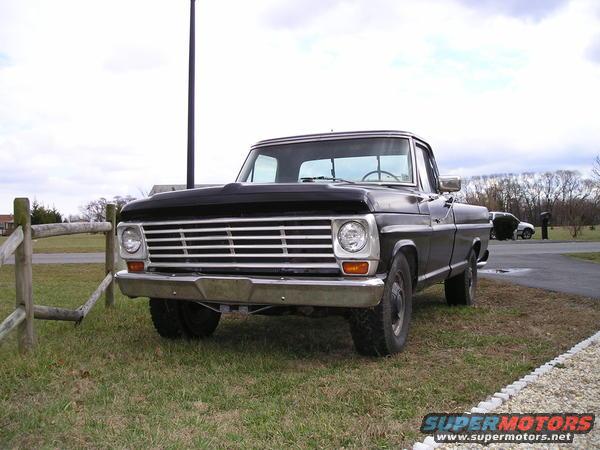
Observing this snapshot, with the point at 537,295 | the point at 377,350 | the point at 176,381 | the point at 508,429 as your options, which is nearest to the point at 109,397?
the point at 176,381

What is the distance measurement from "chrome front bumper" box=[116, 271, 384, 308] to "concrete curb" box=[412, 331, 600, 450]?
38.4 inches

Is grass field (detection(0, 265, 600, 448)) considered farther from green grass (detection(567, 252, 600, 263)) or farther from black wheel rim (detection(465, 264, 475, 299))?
green grass (detection(567, 252, 600, 263))

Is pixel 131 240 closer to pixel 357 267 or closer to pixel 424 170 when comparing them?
pixel 357 267

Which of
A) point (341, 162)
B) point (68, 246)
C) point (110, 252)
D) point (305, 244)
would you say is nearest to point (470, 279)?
point (341, 162)

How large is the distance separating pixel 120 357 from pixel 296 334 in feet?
5.62

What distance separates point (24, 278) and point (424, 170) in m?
3.93

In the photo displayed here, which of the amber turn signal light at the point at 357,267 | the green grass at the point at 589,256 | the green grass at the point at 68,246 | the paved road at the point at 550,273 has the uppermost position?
the amber turn signal light at the point at 357,267

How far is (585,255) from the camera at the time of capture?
634 inches

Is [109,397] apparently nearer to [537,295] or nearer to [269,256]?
[269,256]

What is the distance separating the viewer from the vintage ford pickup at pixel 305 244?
4.05m

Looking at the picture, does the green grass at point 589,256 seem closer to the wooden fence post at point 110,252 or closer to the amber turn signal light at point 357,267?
the wooden fence post at point 110,252

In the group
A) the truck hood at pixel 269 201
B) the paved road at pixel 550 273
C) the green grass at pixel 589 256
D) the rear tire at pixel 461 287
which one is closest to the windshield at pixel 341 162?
the truck hood at pixel 269 201

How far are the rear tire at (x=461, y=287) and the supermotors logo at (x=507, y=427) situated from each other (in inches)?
157

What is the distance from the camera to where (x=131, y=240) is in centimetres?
491
